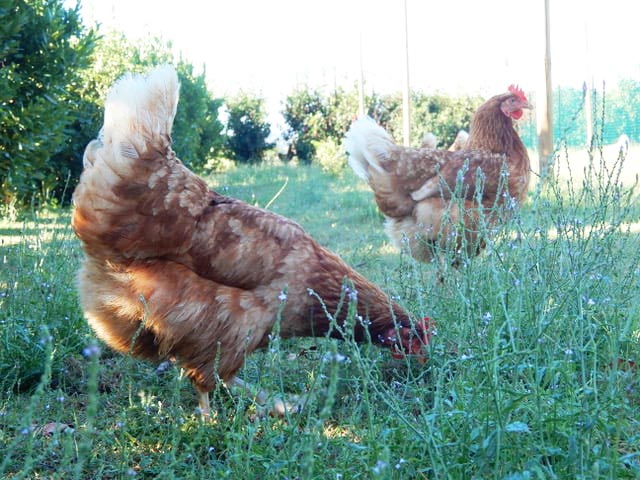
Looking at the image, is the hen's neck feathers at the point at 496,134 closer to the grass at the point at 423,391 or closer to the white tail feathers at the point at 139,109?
the grass at the point at 423,391

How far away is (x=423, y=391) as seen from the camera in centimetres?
191

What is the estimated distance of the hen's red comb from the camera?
565 centimetres

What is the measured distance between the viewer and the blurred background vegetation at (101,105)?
6012 mm

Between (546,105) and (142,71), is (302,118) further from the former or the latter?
(546,105)

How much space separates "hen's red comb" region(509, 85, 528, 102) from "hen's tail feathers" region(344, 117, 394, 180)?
4.26ft

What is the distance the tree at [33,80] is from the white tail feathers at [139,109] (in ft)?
10.6

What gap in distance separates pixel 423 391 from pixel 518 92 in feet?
14.6

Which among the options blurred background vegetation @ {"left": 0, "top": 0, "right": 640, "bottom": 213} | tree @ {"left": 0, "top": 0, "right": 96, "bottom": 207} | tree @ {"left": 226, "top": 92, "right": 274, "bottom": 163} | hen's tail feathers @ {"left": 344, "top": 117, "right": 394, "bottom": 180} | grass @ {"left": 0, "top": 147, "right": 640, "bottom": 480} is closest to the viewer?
grass @ {"left": 0, "top": 147, "right": 640, "bottom": 480}

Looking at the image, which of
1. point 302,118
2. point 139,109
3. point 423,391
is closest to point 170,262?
point 139,109

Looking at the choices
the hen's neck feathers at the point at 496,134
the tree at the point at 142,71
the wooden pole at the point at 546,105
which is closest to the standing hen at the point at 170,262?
the hen's neck feathers at the point at 496,134

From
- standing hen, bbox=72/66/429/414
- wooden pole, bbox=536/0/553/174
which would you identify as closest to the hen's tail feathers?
standing hen, bbox=72/66/429/414

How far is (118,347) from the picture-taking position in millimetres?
2889

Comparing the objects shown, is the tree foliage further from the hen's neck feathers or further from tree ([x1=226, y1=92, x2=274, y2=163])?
the hen's neck feathers

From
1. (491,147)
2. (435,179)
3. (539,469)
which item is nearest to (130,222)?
(539,469)
